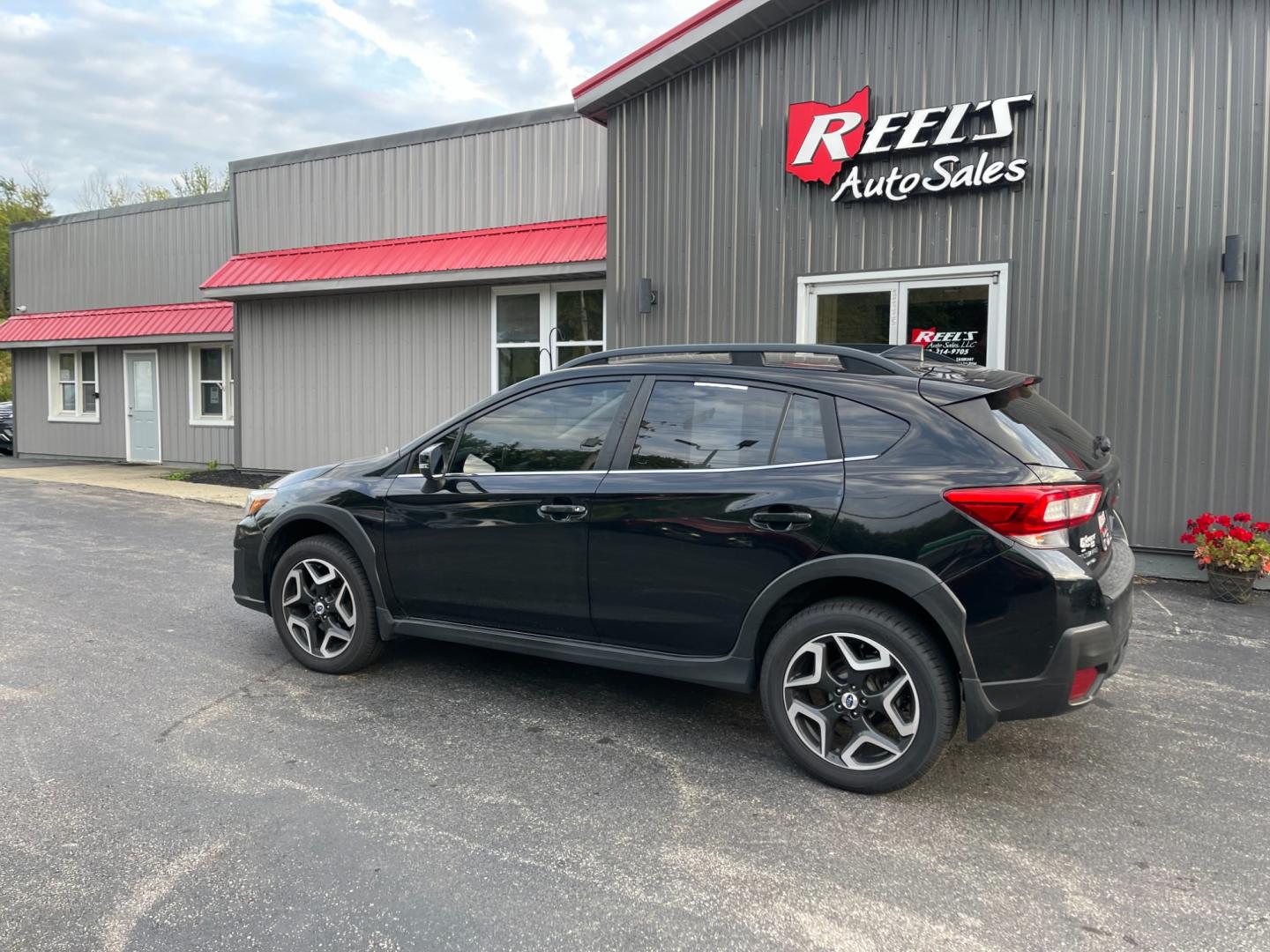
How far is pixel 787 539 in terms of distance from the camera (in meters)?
3.54

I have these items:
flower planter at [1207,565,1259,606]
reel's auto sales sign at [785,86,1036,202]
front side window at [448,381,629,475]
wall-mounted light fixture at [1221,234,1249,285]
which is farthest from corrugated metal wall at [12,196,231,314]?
flower planter at [1207,565,1259,606]

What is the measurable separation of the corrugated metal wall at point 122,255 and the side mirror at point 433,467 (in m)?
13.2

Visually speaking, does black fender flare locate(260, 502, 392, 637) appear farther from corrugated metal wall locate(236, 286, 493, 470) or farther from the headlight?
corrugated metal wall locate(236, 286, 493, 470)

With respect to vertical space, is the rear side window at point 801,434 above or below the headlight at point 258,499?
above

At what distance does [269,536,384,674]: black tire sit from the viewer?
15.3 feet

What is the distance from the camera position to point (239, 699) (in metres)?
4.48

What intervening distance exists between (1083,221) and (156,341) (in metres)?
14.9

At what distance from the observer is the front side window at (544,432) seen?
13.6 ft

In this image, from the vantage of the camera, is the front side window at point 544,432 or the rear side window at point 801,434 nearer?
the rear side window at point 801,434

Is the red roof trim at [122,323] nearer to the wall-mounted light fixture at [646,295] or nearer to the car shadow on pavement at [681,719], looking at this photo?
the wall-mounted light fixture at [646,295]

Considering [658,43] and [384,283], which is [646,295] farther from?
[384,283]

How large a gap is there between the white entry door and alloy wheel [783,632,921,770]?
54.4 feet

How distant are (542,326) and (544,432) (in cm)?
790

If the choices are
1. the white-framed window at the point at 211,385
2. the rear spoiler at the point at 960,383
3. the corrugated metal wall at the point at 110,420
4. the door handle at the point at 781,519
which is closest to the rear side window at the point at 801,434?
the door handle at the point at 781,519
